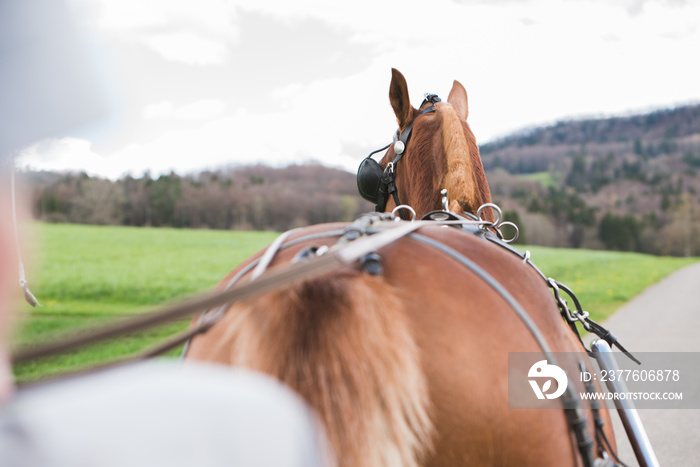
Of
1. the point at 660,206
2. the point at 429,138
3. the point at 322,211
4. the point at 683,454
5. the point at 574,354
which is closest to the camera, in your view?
the point at 574,354

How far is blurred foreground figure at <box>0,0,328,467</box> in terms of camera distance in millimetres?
501

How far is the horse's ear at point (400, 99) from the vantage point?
10.3 feet

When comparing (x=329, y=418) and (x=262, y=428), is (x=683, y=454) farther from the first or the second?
(x=262, y=428)

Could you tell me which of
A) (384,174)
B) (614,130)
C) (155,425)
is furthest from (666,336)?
(614,130)

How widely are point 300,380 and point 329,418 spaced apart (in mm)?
90

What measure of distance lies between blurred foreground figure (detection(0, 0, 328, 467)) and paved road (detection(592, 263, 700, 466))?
14.0 feet

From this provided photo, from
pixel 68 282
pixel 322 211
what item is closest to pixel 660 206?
pixel 322 211

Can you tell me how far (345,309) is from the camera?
1.01m

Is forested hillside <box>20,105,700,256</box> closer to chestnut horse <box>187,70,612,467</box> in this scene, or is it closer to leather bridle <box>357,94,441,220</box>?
chestnut horse <box>187,70,612,467</box>

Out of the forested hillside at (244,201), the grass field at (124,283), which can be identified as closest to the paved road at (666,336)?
the grass field at (124,283)

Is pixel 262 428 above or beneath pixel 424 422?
above

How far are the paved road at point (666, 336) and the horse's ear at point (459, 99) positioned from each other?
2986 mm

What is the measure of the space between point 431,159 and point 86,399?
240cm

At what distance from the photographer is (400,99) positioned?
10.4 feet
